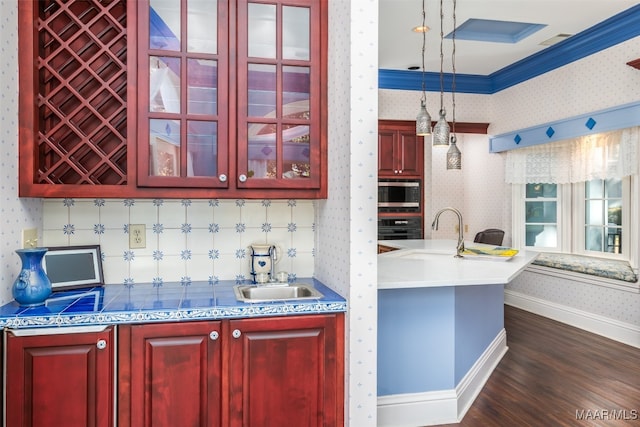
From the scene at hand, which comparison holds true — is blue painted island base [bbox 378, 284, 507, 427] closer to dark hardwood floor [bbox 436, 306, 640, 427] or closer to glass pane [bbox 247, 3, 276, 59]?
dark hardwood floor [bbox 436, 306, 640, 427]

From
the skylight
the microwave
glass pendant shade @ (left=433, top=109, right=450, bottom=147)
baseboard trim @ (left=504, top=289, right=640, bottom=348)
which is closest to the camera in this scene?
glass pendant shade @ (left=433, top=109, right=450, bottom=147)

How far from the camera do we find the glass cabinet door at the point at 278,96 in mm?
2047

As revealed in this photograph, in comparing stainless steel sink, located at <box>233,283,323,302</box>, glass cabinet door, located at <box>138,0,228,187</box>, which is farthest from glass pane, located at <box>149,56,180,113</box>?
stainless steel sink, located at <box>233,283,323,302</box>

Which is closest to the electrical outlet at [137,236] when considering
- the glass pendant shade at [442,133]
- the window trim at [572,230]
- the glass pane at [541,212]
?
the glass pendant shade at [442,133]

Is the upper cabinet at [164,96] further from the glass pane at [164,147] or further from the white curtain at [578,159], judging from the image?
the white curtain at [578,159]

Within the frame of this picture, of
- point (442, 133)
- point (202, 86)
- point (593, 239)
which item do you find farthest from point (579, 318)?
point (202, 86)

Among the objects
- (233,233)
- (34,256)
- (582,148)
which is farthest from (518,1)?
(34,256)

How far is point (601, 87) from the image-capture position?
421cm

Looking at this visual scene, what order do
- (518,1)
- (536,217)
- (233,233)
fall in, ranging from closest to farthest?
1. (233,233)
2. (518,1)
3. (536,217)

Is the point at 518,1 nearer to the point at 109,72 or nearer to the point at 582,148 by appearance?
the point at 582,148

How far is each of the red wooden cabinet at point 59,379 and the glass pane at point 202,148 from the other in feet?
2.47

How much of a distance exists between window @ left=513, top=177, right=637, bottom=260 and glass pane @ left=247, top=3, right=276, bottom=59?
3815 millimetres

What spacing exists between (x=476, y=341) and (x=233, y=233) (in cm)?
185

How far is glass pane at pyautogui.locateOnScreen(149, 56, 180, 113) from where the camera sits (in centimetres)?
197
